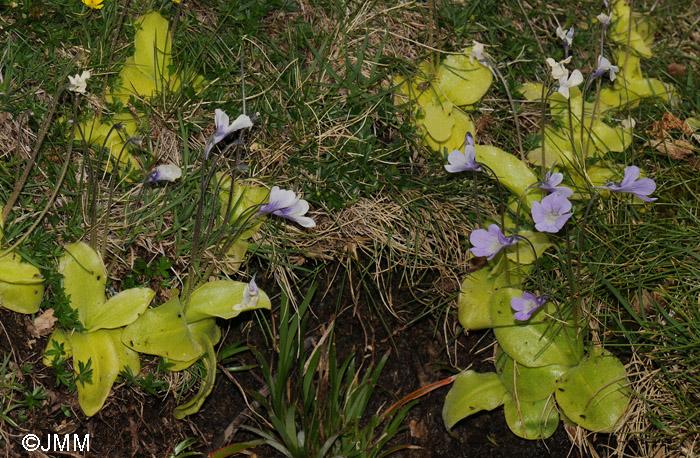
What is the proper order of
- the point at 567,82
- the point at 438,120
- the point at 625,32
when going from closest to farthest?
1. the point at 567,82
2. the point at 438,120
3. the point at 625,32

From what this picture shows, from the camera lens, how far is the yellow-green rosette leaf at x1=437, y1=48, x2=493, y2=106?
2.49 metres

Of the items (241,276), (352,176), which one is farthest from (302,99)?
(241,276)

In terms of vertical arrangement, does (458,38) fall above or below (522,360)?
above

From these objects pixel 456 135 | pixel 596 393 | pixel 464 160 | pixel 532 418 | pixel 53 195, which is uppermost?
pixel 53 195

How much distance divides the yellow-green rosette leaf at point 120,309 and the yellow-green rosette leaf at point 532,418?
1.22m

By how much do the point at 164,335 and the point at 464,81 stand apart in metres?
1.44

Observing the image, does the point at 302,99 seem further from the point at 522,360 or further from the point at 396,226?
the point at 522,360

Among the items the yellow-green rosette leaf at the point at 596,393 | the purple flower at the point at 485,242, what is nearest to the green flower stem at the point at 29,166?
the purple flower at the point at 485,242

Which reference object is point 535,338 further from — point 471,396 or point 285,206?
point 285,206

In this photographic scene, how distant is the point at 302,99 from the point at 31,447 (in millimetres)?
1394

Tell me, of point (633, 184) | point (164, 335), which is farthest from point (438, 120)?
point (164, 335)

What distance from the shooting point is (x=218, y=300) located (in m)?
1.99

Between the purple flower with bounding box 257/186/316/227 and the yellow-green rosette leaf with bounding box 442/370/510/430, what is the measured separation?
737 mm

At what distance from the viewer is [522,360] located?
6.93ft
